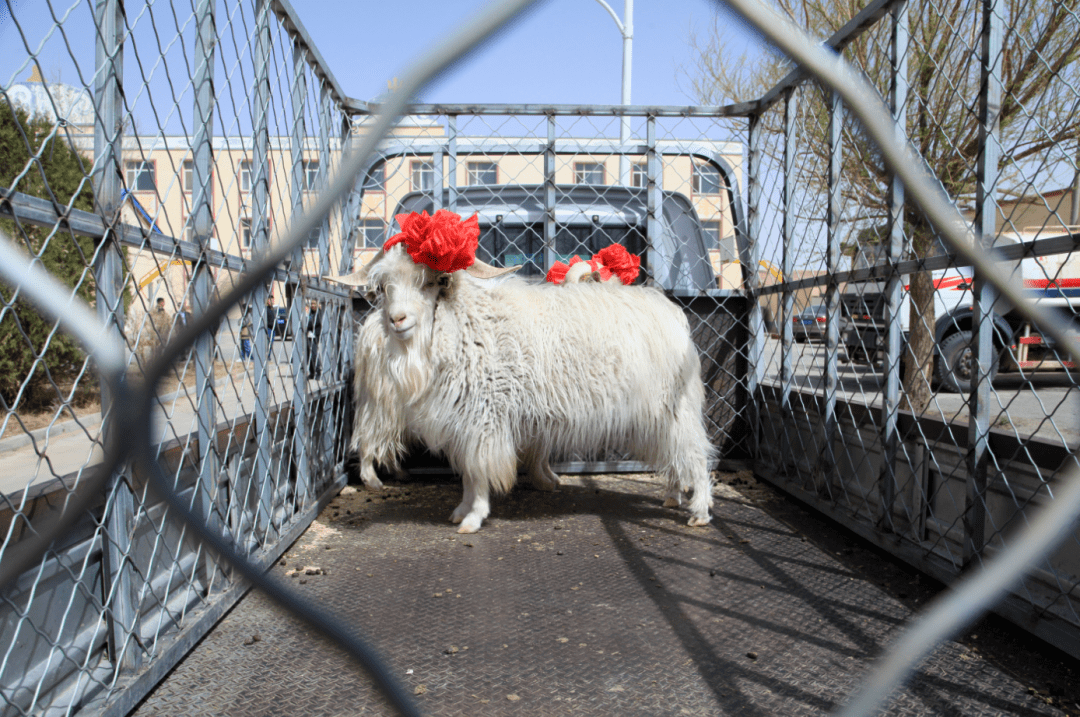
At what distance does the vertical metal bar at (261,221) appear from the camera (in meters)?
3.09

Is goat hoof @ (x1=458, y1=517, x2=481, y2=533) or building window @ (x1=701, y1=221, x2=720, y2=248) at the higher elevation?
building window @ (x1=701, y1=221, x2=720, y2=248)

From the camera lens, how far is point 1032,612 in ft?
7.81

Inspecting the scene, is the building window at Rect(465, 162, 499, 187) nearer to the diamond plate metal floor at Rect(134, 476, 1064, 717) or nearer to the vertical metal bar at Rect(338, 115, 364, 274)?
the vertical metal bar at Rect(338, 115, 364, 274)

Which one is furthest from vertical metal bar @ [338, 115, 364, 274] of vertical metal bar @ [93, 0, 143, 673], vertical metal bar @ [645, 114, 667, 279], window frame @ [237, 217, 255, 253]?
vertical metal bar @ [93, 0, 143, 673]

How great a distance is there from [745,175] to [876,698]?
16.5ft

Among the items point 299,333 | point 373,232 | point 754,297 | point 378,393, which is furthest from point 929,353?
point 373,232

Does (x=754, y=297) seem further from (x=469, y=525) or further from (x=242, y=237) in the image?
(x=242, y=237)

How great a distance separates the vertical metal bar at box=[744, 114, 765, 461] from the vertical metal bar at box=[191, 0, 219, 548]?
363 cm

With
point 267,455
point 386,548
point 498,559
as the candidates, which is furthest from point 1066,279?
point 267,455

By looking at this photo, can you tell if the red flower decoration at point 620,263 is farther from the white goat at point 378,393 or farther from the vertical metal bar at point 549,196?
the white goat at point 378,393

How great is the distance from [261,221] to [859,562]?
3.16 metres

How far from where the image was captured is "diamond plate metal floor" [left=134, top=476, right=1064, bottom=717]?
2.03 meters

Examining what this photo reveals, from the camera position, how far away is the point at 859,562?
10.5 ft

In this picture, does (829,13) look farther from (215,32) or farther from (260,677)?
(260,677)
